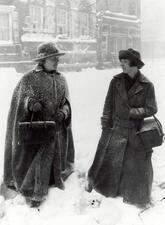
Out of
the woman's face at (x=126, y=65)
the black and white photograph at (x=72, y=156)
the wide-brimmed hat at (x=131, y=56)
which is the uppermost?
the wide-brimmed hat at (x=131, y=56)

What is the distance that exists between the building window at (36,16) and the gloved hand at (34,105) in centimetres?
1123

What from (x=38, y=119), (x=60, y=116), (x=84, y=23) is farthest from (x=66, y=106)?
(x=84, y=23)

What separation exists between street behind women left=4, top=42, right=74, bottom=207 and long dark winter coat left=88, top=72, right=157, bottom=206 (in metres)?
0.59

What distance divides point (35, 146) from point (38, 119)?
1.17 ft

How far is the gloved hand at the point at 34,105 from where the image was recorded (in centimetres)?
386

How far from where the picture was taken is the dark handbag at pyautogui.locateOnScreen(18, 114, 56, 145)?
3846mm

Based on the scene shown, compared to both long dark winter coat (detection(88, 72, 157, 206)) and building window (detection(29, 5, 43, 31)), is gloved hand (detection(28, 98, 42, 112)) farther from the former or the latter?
building window (detection(29, 5, 43, 31))

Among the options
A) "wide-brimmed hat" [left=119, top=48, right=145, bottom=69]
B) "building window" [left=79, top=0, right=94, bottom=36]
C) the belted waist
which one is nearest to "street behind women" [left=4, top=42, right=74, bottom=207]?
the belted waist

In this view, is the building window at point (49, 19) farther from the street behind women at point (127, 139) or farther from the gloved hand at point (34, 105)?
the gloved hand at point (34, 105)

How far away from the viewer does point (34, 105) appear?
3.87 meters

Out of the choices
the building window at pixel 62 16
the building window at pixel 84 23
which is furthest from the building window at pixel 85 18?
the building window at pixel 62 16

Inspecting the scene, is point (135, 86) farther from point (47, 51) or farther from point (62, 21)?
point (62, 21)

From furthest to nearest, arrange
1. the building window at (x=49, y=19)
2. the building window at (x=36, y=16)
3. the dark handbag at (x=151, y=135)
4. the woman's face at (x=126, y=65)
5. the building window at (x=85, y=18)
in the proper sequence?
the building window at (x=85, y=18)
the building window at (x=49, y=19)
the building window at (x=36, y=16)
the woman's face at (x=126, y=65)
the dark handbag at (x=151, y=135)

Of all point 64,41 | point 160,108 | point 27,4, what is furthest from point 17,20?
point 160,108
